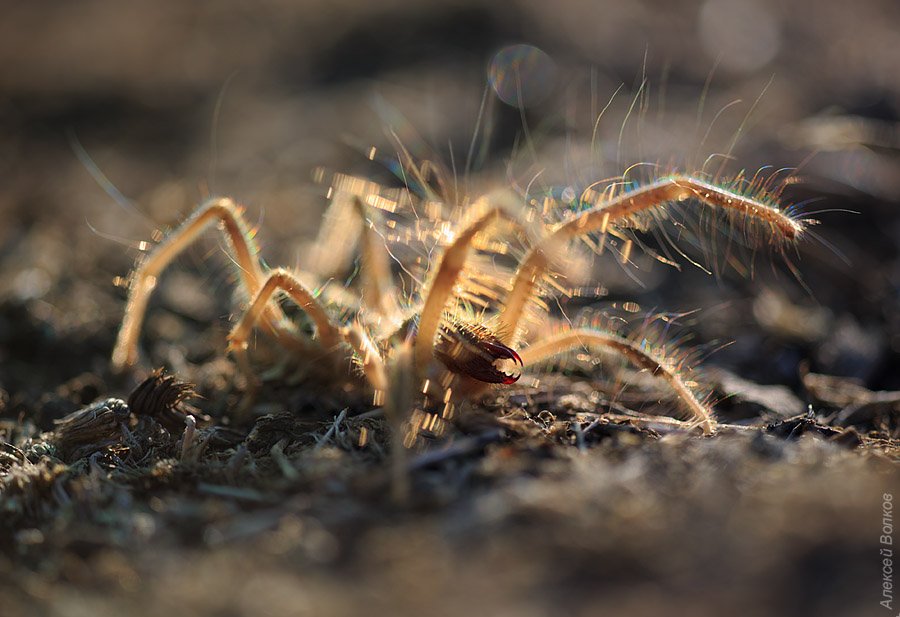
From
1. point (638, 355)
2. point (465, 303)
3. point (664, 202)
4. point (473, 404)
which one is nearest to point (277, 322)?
point (465, 303)

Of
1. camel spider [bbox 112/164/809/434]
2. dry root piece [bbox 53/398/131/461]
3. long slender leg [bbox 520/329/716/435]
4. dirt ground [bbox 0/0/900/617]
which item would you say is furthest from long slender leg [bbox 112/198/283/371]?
long slender leg [bbox 520/329/716/435]

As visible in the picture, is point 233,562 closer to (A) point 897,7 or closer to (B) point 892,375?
(B) point 892,375

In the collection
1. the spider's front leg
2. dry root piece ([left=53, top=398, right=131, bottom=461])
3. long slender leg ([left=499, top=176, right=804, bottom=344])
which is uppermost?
long slender leg ([left=499, top=176, right=804, bottom=344])

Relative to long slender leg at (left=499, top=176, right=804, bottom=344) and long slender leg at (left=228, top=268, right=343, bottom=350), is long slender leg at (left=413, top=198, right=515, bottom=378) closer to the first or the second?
long slender leg at (left=499, top=176, right=804, bottom=344)

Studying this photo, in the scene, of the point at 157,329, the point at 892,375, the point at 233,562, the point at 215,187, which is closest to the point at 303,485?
the point at 233,562

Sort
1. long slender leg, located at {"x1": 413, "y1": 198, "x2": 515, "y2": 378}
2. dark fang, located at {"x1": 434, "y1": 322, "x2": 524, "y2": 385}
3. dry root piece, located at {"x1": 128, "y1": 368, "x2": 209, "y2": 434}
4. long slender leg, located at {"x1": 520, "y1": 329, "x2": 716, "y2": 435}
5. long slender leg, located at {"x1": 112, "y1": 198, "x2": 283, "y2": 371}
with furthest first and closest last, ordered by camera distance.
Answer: long slender leg, located at {"x1": 112, "y1": 198, "x2": 283, "y2": 371} → dry root piece, located at {"x1": 128, "y1": 368, "x2": 209, "y2": 434} → long slender leg, located at {"x1": 520, "y1": 329, "x2": 716, "y2": 435} → dark fang, located at {"x1": 434, "y1": 322, "x2": 524, "y2": 385} → long slender leg, located at {"x1": 413, "y1": 198, "x2": 515, "y2": 378}

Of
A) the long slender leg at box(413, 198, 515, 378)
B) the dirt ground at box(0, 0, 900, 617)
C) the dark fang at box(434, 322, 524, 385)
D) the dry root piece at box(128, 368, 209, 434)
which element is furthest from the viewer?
the dry root piece at box(128, 368, 209, 434)

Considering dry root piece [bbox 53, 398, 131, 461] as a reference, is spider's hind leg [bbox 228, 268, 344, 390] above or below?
above
